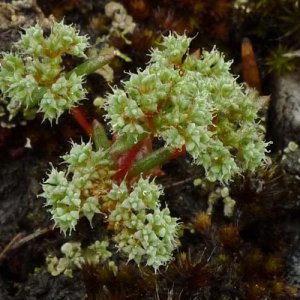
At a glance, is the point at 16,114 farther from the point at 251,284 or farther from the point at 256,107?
the point at 251,284

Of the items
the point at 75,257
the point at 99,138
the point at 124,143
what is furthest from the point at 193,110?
the point at 75,257

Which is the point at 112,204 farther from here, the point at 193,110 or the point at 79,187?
the point at 193,110

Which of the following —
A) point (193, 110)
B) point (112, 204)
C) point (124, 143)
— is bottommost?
point (112, 204)

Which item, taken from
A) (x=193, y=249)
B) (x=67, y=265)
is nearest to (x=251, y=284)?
(x=193, y=249)

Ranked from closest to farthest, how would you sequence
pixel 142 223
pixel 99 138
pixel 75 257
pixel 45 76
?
1. pixel 142 223
2. pixel 45 76
3. pixel 99 138
4. pixel 75 257

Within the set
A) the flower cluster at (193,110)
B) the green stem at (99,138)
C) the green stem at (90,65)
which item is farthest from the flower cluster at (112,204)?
the green stem at (90,65)

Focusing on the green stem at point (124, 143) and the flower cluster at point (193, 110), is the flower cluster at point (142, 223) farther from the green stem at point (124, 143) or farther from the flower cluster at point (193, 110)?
the flower cluster at point (193, 110)
